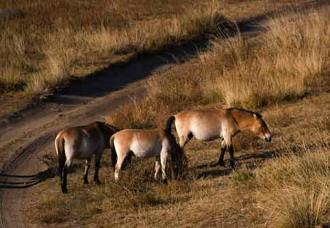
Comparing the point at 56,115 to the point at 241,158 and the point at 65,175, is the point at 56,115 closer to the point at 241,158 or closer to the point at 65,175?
the point at 65,175

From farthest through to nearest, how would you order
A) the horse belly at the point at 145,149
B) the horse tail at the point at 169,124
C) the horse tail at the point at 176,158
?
the horse tail at the point at 169,124 < the horse tail at the point at 176,158 < the horse belly at the point at 145,149

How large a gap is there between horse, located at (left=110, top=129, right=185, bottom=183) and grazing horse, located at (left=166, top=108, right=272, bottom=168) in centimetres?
66

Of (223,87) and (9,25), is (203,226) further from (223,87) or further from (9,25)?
(9,25)

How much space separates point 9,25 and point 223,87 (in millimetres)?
12546

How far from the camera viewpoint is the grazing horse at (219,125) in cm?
1038

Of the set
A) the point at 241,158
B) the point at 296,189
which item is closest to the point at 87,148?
the point at 241,158

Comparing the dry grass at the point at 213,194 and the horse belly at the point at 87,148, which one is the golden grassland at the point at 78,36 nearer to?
the horse belly at the point at 87,148

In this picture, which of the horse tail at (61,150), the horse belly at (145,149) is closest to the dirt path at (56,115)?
the horse tail at (61,150)

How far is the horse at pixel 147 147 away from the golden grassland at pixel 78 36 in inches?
241

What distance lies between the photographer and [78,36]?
21.4 meters

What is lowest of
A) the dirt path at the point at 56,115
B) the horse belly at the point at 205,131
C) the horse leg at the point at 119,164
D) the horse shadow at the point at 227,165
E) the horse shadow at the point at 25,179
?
the dirt path at the point at 56,115

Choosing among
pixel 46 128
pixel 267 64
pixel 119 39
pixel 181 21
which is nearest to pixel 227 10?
pixel 181 21

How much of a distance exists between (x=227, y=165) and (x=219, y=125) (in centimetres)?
66

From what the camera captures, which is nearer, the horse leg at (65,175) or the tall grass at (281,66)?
the horse leg at (65,175)
